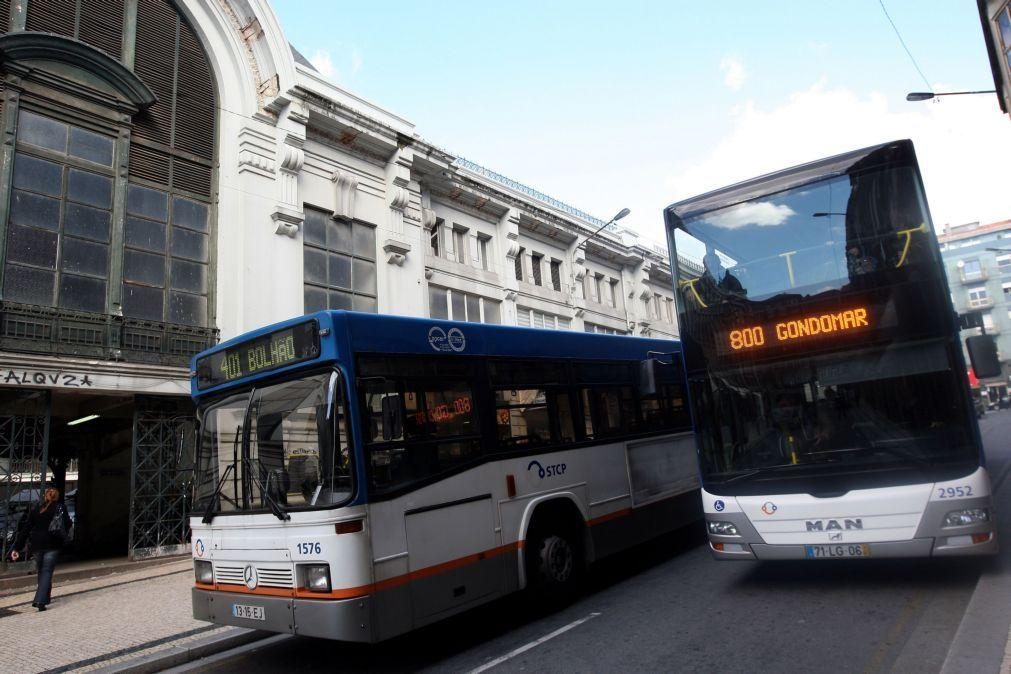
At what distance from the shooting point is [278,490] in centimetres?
532

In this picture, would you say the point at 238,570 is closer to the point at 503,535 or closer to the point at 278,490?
the point at 278,490

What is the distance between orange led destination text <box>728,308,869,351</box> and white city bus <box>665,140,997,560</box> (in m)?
0.01

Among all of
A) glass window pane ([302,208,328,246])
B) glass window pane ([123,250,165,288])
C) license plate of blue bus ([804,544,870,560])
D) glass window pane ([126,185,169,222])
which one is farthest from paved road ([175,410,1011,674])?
glass window pane ([302,208,328,246])

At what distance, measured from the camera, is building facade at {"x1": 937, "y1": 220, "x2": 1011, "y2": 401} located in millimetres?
63750

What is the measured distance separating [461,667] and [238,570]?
81.3 inches

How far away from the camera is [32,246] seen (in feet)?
40.4

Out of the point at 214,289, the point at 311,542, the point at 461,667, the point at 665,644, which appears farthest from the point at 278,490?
the point at 214,289

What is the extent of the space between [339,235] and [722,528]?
13.8m

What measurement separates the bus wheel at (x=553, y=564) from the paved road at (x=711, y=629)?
0.24 metres

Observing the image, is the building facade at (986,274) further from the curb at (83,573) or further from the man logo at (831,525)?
the curb at (83,573)

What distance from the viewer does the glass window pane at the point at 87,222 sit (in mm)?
12945

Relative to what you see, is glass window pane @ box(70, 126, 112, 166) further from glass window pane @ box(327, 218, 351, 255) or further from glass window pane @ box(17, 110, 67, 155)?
glass window pane @ box(327, 218, 351, 255)

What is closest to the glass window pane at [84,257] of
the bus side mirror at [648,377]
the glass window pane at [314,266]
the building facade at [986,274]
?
the glass window pane at [314,266]

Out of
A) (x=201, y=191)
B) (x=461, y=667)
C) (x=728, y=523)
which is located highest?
(x=201, y=191)
